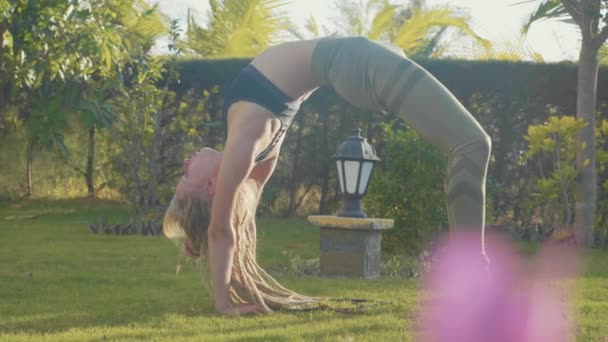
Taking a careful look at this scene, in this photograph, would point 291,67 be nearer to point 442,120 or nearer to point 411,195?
point 442,120

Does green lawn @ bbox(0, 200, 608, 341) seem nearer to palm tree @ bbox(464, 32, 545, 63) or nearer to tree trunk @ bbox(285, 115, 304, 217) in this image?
tree trunk @ bbox(285, 115, 304, 217)

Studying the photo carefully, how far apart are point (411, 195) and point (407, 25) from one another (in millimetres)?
13113

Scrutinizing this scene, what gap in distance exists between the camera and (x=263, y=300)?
3916mm

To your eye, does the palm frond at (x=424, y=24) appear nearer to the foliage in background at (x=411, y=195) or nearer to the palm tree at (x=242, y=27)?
the palm tree at (x=242, y=27)

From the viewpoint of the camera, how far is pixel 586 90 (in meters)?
8.19

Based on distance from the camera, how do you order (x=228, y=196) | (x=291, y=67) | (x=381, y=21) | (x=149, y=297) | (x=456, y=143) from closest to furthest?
1. (x=456, y=143)
2. (x=291, y=67)
3. (x=228, y=196)
4. (x=149, y=297)
5. (x=381, y=21)

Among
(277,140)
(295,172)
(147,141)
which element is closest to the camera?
(277,140)

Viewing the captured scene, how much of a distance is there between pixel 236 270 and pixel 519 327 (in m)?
1.41

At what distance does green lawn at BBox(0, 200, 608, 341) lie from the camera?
333 centimetres

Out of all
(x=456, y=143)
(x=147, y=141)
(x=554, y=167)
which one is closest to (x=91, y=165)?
(x=147, y=141)

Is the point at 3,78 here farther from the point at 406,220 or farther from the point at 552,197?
the point at 552,197

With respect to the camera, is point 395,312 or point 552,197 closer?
point 395,312

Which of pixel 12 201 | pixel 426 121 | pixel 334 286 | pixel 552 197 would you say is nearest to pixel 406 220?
pixel 334 286

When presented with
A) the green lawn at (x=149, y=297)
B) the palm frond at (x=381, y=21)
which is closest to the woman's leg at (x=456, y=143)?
the green lawn at (x=149, y=297)
